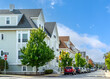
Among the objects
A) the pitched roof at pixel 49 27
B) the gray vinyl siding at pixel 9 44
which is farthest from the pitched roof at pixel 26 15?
the pitched roof at pixel 49 27

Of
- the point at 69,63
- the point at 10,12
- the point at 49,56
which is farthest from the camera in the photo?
the point at 69,63

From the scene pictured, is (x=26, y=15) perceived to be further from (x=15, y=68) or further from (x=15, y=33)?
(x=15, y=68)

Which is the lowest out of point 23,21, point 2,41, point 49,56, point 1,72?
point 1,72

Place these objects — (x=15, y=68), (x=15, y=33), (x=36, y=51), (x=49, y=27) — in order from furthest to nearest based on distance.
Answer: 1. (x=49, y=27)
2. (x=15, y=33)
3. (x=15, y=68)
4. (x=36, y=51)

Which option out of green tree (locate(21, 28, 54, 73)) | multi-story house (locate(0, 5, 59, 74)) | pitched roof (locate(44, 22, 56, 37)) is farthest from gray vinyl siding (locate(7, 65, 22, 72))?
pitched roof (locate(44, 22, 56, 37))

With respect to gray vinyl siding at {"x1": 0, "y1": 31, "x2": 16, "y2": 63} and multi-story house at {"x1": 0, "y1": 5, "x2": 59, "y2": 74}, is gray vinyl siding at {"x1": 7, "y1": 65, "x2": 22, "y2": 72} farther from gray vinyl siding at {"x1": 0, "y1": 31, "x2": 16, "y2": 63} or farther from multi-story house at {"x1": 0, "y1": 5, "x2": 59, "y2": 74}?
gray vinyl siding at {"x1": 0, "y1": 31, "x2": 16, "y2": 63}

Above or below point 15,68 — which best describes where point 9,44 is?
above

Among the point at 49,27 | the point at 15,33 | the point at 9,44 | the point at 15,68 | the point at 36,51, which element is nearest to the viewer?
the point at 36,51

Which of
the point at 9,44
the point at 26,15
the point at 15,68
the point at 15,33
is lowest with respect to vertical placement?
the point at 15,68

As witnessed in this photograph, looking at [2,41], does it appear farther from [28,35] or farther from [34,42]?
[34,42]

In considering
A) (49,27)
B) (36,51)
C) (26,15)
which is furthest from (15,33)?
Result: (49,27)

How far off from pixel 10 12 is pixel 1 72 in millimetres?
11332

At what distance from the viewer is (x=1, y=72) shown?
1612 inches

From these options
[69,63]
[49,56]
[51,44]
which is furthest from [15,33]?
[69,63]
